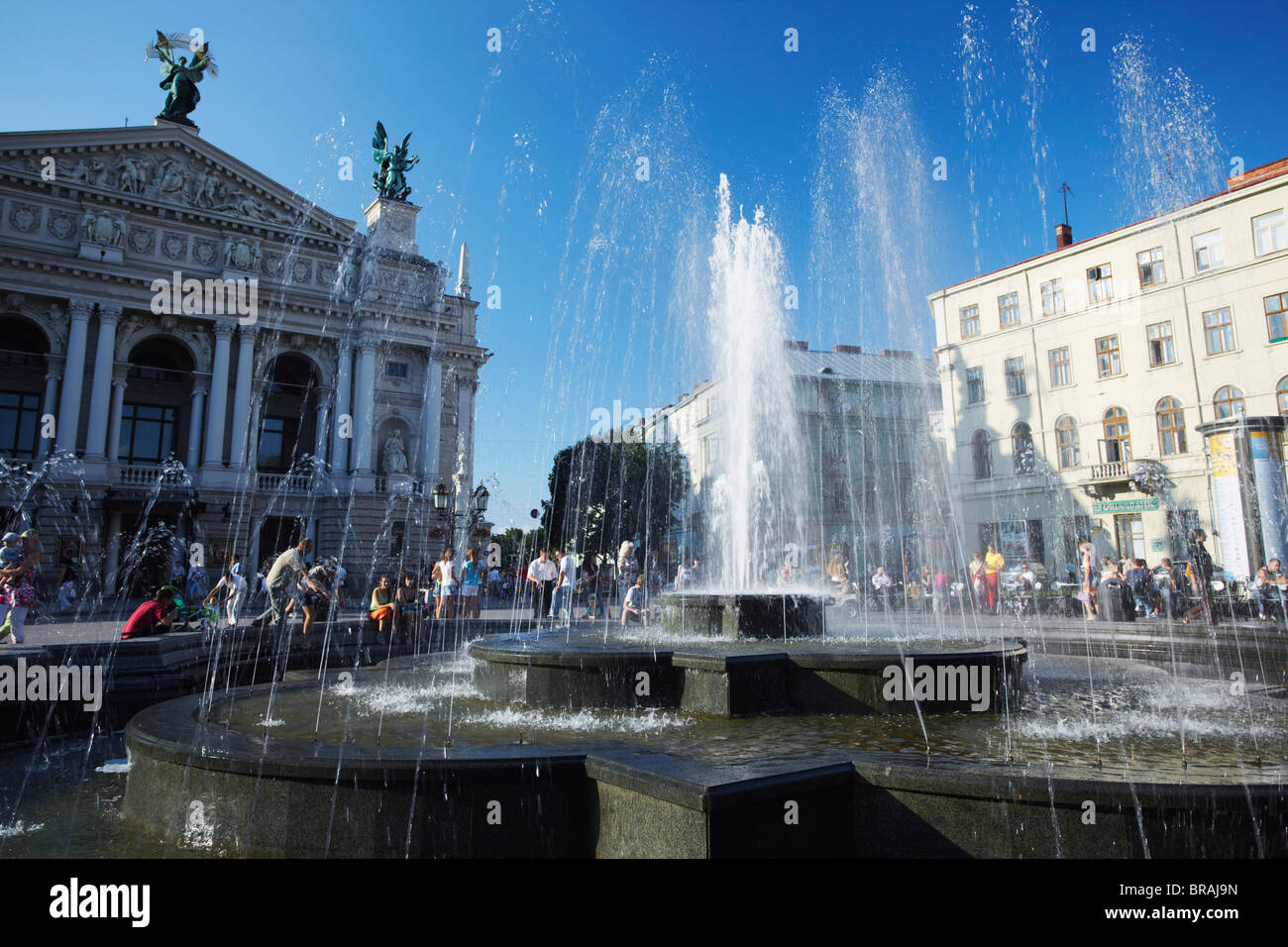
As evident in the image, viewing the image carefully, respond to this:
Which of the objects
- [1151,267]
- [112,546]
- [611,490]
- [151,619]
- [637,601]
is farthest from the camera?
[611,490]

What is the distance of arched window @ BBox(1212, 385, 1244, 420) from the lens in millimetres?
26078

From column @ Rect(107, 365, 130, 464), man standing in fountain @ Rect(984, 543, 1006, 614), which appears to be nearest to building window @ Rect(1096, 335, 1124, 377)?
man standing in fountain @ Rect(984, 543, 1006, 614)

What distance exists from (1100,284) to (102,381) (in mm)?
41598

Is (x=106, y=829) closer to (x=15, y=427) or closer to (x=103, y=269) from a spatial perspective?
(x=103, y=269)

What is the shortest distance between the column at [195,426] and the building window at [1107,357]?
127ft

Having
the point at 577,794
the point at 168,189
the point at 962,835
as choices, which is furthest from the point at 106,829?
the point at 168,189

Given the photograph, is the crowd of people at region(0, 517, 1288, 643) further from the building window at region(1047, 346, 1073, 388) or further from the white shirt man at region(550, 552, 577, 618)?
the building window at region(1047, 346, 1073, 388)

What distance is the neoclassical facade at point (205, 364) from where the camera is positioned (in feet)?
99.3

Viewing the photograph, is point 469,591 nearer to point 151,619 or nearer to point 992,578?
point 151,619

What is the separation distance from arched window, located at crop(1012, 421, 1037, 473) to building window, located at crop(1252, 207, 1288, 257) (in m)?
10.1

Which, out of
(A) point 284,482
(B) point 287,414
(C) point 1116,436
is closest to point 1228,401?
(C) point 1116,436

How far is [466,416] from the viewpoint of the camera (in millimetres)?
40188

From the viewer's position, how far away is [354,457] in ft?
115

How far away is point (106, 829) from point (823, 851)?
3946 mm
